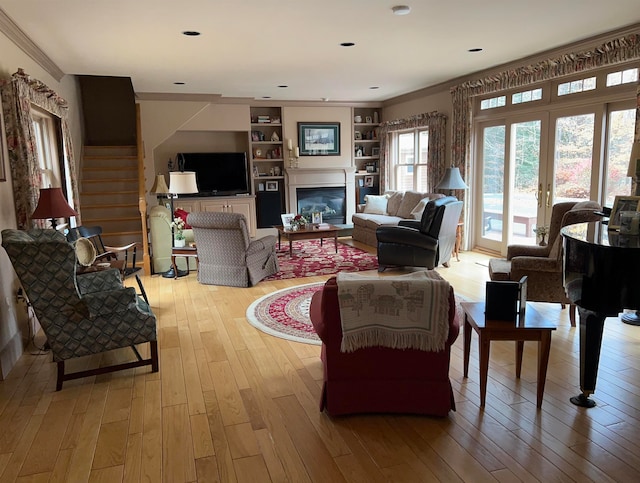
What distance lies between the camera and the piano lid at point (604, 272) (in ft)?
7.75

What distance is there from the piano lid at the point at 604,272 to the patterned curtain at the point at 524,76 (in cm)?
304

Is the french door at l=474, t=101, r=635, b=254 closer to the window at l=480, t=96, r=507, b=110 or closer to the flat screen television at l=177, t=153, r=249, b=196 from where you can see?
the window at l=480, t=96, r=507, b=110

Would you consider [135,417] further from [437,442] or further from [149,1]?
[149,1]

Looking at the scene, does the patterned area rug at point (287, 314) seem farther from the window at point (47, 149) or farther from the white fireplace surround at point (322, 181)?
the white fireplace surround at point (322, 181)

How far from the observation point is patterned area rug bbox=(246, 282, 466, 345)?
4016mm

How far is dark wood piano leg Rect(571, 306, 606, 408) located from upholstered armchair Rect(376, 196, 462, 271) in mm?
3198

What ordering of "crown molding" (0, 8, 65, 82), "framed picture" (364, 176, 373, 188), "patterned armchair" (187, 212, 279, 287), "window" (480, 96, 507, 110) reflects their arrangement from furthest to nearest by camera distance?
1. "framed picture" (364, 176, 373, 188)
2. "window" (480, 96, 507, 110)
3. "patterned armchair" (187, 212, 279, 287)
4. "crown molding" (0, 8, 65, 82)

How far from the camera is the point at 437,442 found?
2.42m

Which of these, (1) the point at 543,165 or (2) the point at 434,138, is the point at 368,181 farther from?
(1) the point at 543,165

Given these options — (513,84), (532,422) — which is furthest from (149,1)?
(513,84)

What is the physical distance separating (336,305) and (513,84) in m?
4.99

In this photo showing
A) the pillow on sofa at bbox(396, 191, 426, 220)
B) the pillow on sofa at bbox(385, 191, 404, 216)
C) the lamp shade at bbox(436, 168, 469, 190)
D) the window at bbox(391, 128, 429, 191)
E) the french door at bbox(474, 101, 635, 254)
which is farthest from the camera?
the window at bbox(391, 128, 429, 191)

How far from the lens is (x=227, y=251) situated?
18.3ft

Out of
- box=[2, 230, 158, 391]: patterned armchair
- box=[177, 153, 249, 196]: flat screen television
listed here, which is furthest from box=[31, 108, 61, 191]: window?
box=[177, 153, 249, 196]: flat screen television
